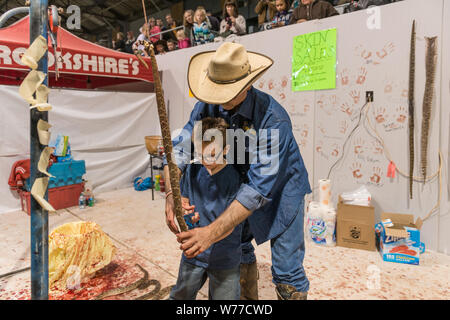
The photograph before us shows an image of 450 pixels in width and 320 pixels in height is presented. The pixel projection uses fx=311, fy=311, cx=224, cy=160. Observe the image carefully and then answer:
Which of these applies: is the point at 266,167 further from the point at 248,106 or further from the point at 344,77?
the point at 344,77

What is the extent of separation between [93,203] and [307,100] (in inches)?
113

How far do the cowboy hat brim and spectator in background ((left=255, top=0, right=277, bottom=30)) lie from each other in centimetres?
329

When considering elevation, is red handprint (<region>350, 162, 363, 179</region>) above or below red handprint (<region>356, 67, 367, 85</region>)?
below

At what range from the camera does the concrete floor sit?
6.56 feet

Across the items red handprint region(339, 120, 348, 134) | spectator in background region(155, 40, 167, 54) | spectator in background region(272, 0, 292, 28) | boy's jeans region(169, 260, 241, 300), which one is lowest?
boy's jeans region(169, 260, 241, 300)

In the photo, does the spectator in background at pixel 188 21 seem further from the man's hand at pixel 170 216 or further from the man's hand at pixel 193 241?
the man's hand at pixel 193 241

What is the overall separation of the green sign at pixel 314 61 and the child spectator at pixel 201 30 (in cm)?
187

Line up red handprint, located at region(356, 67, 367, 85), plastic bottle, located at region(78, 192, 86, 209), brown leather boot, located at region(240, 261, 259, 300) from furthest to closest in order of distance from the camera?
1. plastic bottle, located at region(78, 192, 86, 209)
2. red handprint, located at region(356, 67, 367, 85)
3. brown leather boot, located at region(240, 261, 259, 300)

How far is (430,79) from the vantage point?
2545 mm

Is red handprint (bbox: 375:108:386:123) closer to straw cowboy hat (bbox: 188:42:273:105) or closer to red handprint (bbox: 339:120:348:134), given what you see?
red handprint (bbox: 339:120:348:134)

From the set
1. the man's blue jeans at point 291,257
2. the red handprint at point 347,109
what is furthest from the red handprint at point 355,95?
the man's blue jeans at point 291,257

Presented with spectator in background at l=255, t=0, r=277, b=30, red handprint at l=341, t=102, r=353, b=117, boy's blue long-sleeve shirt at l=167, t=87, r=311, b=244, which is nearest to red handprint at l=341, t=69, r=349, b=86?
red handprint at l=341, t=102, r=353, b=117
